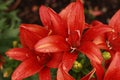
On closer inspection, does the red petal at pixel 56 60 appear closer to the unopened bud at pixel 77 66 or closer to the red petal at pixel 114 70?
the unopened bud at pixel 77 66

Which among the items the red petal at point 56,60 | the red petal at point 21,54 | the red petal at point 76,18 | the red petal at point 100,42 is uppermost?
the red petal at point 76,18

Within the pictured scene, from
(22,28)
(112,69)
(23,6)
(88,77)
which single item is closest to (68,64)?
(88,77)

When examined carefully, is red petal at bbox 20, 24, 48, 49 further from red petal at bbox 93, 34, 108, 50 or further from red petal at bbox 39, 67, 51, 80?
red petal at bbox 93, 34, 108, 50

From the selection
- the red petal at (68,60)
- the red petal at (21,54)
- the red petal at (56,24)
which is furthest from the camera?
the red petal at (21,54)

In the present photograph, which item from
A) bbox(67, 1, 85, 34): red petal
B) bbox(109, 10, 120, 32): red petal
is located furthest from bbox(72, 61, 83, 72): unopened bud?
bbox(109, 10, 120, 32): red petal

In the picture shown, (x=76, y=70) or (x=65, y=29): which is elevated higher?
(x=65, y=29)

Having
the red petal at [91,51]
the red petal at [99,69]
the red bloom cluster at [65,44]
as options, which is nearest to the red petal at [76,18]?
the red bloom cluster at [65,44]

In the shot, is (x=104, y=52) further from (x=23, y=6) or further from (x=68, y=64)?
(x=23, y=6)
